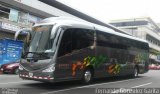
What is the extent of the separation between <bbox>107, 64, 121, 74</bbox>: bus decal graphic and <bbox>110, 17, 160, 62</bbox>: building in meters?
70.3

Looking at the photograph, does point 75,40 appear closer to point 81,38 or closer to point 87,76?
point 81,38

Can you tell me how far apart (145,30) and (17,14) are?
65224 millimetres

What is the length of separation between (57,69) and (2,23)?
17.4 metres

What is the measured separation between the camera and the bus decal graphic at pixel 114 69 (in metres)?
18.3

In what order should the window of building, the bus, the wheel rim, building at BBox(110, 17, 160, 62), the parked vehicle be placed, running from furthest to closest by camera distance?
building at BBox(110, 17, 160, 62), the window of building, the parked vehicle, the wheel rim, the bus

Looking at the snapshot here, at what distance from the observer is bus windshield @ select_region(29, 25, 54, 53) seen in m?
12.9

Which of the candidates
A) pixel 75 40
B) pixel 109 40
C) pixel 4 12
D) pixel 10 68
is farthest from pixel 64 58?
pixel 4 12

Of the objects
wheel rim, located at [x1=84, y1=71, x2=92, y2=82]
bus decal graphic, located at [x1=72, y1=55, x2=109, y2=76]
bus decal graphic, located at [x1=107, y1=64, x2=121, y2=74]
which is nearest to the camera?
bus decal graphic, located at [x1=72, y1=55, x2=109, y2=76]

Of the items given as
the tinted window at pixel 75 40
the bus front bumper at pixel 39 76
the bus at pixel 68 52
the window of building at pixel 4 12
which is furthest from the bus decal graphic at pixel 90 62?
the window of building at pixel 4 12

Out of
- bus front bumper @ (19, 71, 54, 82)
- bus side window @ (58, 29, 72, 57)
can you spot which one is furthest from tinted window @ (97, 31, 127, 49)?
bus front bumper @ (19, 71, 54, 82)

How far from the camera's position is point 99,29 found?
16953 mm

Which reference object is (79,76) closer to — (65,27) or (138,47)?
(65,27)

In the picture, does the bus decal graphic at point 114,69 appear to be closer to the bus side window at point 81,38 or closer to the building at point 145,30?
the bus side window at point 81,38

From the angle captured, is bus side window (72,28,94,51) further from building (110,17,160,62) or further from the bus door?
building (110,17,160,62)
